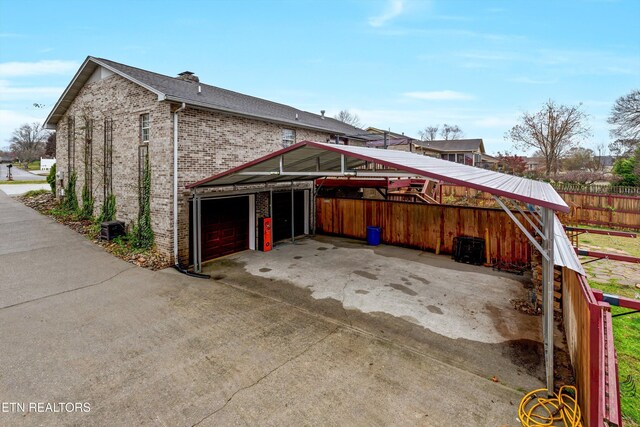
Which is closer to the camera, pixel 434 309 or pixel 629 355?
pixel 629 355

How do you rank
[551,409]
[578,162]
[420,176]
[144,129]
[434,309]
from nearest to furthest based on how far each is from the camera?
1. [551,409]
2. [420,176]
3. [434,309]
4. [144,129]
5. [578,162]

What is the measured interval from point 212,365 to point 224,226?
22.4 feet

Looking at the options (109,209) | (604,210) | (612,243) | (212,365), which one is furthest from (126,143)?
(604,210)

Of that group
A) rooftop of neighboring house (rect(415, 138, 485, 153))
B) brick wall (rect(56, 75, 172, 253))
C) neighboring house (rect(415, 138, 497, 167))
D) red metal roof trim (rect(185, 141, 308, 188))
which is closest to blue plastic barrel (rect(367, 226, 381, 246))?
red metal roof trim (rect(185, 141, 308, 188))

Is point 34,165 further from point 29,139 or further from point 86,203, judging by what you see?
point 86,203

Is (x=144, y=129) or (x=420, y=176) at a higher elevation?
(x=144, y=129)

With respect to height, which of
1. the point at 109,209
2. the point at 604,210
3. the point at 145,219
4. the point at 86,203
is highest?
the point at 86,203

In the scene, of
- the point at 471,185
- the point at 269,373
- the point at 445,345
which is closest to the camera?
the point at 269,373

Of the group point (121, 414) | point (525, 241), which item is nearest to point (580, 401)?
point (121, 414)

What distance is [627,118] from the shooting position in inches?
1100

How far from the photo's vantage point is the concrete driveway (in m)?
3.76

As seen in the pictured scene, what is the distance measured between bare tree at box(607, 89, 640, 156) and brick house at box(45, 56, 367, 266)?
103 feet

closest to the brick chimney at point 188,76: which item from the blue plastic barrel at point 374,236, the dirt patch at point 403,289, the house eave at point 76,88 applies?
the house eave at point 76,88

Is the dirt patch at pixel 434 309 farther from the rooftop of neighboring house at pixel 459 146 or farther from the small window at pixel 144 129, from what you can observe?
the rooftop of neighboring house at pixel 459 146
